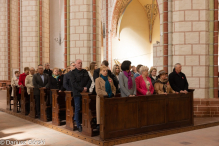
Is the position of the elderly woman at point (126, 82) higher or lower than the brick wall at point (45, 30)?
lower

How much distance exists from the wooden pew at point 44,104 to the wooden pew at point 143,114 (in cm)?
266

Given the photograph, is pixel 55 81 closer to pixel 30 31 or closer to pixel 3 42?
pixel 30 31

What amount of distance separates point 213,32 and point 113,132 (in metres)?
4.42

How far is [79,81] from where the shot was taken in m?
5.92

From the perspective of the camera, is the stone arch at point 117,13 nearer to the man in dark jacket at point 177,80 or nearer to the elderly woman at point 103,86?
the man in dark jacket at point 177,80

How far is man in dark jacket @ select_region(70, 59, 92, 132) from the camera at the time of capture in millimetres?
5809

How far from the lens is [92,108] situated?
18.6 ft

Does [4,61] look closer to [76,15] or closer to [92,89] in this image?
[76,15]

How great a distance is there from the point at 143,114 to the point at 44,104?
2.97m

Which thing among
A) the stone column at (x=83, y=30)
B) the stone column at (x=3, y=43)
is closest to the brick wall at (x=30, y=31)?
the stone column at (x=3, y=43)

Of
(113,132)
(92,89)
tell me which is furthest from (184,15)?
(113,132)

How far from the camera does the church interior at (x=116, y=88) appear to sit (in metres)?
5.29

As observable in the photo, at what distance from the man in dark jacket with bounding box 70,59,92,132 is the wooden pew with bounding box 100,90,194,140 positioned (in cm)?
92

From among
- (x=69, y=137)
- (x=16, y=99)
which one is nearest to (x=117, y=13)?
(x=16, y=99)
